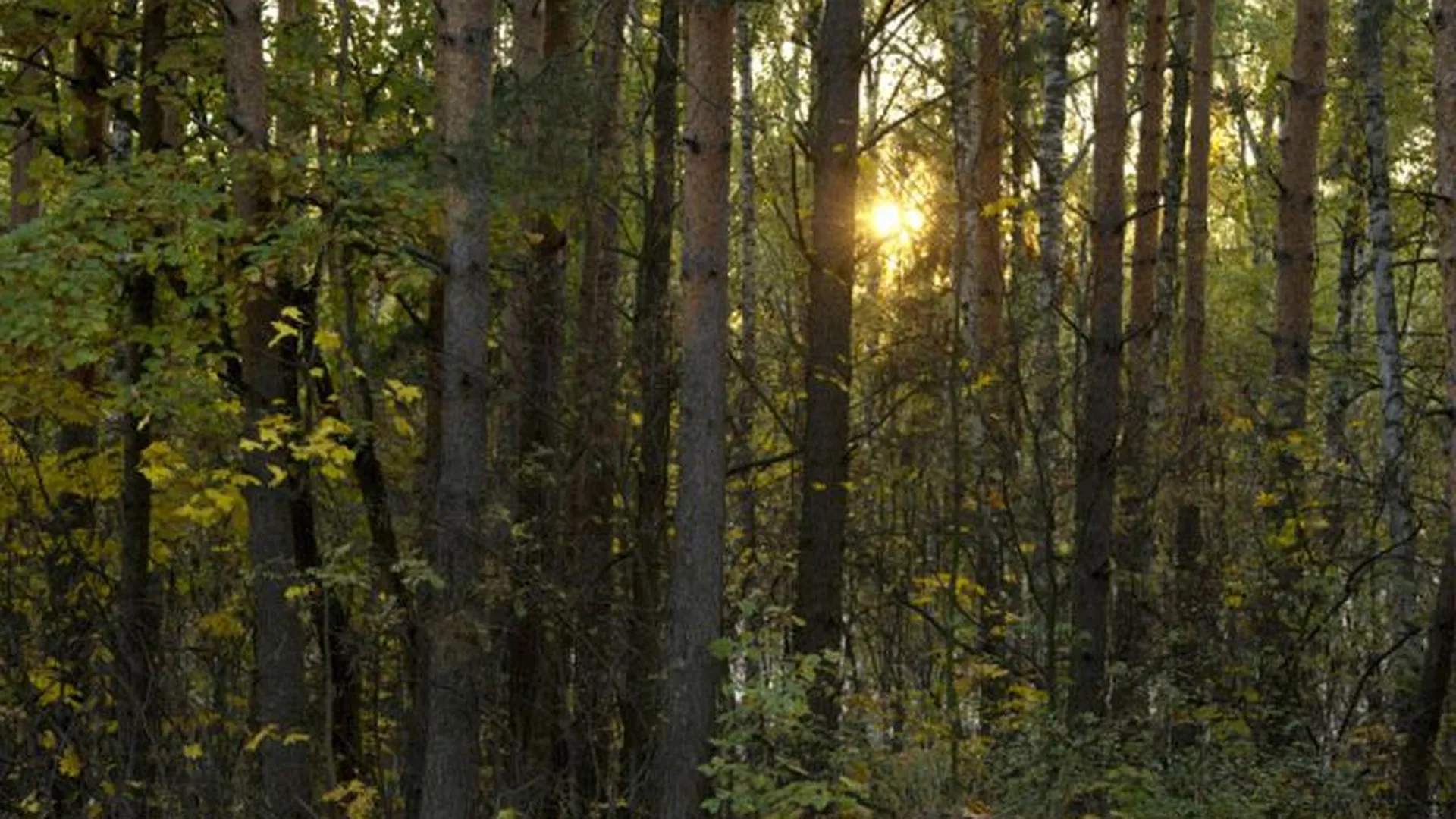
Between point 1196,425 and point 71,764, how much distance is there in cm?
911

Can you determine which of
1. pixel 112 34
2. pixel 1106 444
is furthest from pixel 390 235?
pixel 1106 444

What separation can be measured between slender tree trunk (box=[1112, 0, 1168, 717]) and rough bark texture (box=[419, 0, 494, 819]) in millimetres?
4455

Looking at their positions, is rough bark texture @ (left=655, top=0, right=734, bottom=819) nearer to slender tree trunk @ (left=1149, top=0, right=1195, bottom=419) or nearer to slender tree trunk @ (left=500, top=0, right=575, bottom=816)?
slender tree trunk @ (left=500, top=0, right=575, bottom=816)

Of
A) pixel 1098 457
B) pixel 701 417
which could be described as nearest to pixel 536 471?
pixel 701 417

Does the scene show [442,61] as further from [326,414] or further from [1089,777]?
[1089,777]

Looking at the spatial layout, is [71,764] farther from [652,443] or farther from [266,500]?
[652,443]

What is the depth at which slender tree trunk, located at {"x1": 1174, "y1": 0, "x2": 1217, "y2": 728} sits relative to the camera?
522 inches

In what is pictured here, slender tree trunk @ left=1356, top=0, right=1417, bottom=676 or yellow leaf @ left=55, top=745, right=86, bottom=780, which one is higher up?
slender tree trunk @ left=1356, top=0, right=1417, bottom=676

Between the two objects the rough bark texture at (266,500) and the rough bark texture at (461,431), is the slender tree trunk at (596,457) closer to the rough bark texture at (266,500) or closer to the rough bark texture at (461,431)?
the rough bark texture at (461,431)

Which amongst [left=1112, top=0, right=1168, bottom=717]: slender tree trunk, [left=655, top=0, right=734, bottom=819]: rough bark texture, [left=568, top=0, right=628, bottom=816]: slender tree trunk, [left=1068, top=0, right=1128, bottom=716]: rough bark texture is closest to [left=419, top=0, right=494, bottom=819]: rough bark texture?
[left=568, top=0, right=628, bottom=816]: slender tree trunk

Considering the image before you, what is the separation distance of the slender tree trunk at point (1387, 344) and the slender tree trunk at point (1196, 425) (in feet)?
4.67

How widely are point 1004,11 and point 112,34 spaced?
8.33 meters

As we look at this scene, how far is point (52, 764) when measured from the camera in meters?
12.7

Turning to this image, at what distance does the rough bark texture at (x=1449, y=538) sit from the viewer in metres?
8.91
